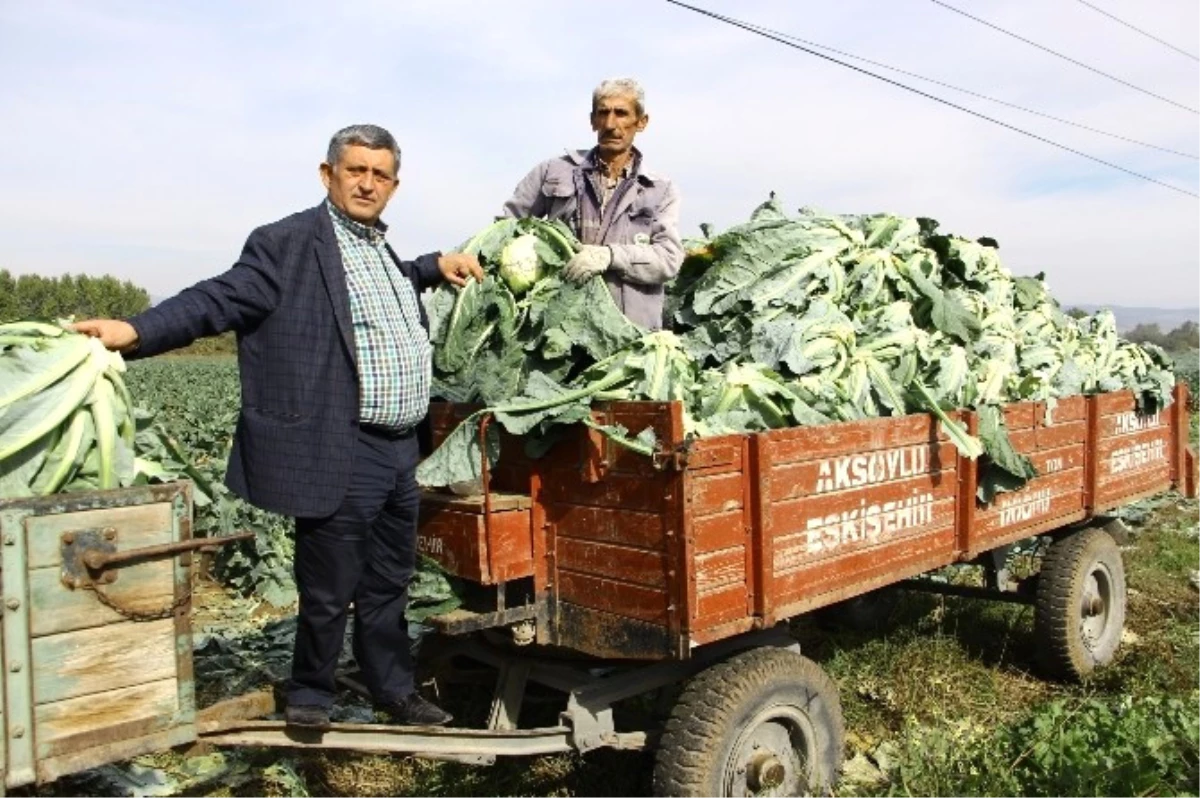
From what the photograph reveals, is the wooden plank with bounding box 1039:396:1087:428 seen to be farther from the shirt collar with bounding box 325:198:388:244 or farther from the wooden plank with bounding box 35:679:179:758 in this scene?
the wooden plank with bounding box 35:679:179:758

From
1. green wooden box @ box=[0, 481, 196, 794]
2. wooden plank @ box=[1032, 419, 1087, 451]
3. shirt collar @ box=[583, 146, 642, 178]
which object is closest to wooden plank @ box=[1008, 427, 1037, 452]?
wooden plank @ box=[1032, 419, 1087, 451]

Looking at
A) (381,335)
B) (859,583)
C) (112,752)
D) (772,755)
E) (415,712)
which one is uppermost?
(381,335)

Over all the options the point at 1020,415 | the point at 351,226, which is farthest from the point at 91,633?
the point at 1020,415

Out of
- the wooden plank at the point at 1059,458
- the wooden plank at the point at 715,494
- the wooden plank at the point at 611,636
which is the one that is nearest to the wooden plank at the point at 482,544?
the wooden plank at the point at 611,636

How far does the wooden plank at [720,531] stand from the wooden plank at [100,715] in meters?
1.60

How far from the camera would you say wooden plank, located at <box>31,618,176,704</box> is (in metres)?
2.41

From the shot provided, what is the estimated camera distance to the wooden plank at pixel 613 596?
3229mm

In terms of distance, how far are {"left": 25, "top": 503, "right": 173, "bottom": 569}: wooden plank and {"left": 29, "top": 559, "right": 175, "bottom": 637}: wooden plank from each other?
0.16 feet

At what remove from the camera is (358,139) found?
10.5 feet

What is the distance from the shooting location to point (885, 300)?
514 cm

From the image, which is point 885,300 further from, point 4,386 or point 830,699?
point 4,386

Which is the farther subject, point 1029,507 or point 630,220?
point 1029,507

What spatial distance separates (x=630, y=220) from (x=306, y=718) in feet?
8.09

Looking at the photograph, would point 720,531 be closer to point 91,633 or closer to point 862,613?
point 91,633
